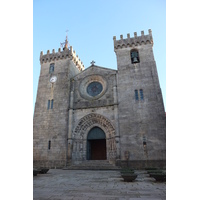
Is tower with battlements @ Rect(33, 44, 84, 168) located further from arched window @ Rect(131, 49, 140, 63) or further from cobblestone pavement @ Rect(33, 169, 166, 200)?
cobblestone pavement @ Rect(33, 169, 166, 200)

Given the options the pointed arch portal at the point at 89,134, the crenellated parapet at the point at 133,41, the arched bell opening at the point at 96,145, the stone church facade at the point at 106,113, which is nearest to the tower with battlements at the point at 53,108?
the stone church facade at the point at 106,113

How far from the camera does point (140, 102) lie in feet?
50.8

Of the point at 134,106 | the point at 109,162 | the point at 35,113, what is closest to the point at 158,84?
the point at 134,106

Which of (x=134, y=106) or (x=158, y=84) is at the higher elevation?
(x=158, y=84)

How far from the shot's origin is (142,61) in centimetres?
1745

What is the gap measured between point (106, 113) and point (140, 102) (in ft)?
12.1

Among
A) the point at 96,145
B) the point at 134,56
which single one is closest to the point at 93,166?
the point at 96,145

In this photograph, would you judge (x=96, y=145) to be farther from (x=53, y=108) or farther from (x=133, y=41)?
(x=133, y=41)

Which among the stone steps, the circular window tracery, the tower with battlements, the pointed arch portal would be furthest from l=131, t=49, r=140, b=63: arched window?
the stone steps

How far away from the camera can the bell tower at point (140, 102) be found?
13714 mm

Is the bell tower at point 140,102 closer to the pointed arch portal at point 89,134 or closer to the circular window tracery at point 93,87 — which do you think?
the pointed arch portal at point 89,134
